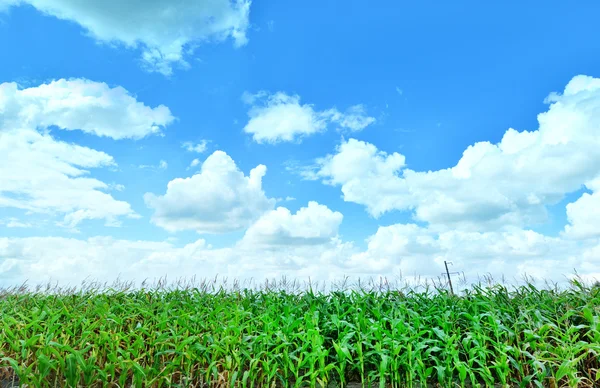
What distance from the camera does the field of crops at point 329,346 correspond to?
13.9 ft

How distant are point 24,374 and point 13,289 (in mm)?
6108

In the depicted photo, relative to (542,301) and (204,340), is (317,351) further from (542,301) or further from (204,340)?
(542,301)

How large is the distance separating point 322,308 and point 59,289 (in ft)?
19.3

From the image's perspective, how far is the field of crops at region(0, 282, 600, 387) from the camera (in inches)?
167

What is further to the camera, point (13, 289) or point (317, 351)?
point (13, 289)

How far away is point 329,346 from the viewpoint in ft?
16.7

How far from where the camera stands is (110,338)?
4.74 meters

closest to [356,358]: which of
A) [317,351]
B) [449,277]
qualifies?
[317,351]

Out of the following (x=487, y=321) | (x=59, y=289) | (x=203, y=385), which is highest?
(x=59, y=289)

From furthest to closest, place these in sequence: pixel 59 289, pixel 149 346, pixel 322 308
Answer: pixel 59 289
pixel 322 308
pixel 149 346

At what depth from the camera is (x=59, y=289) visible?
855 cm

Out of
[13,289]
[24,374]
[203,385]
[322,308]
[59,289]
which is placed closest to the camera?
[24,374]

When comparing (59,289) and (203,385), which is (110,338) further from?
(59,289)

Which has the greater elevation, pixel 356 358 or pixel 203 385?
pixel 356 358
